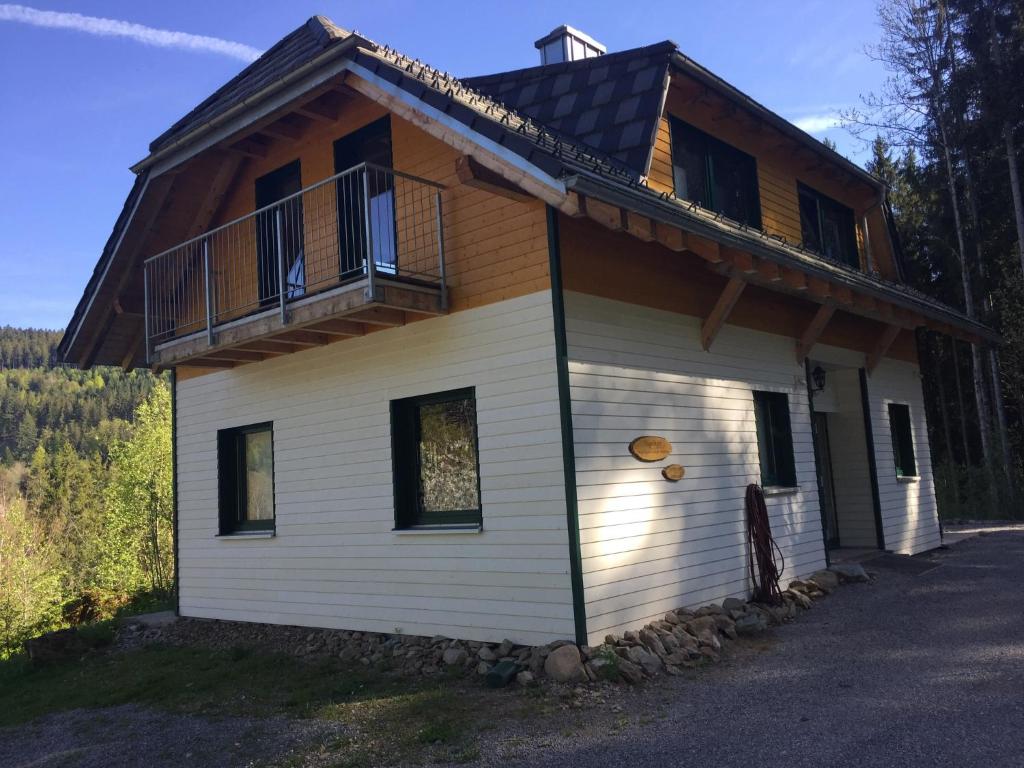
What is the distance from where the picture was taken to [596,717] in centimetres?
547

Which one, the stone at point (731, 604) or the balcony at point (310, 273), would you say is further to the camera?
the stone at point (731, 604)

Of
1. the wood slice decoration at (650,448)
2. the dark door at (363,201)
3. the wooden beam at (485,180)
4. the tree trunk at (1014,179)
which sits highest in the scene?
the tree trunk at (1014,179)

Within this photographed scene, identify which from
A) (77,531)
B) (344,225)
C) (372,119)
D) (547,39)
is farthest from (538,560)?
(77,531)

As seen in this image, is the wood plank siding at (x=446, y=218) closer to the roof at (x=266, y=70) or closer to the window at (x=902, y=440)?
the roof at (x=266, y=70)

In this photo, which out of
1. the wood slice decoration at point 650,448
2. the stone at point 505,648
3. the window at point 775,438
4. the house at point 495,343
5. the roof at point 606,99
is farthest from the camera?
the window at point 775,438

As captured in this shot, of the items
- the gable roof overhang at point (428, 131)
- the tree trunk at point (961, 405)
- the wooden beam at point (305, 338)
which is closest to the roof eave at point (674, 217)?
the gable roof overhang at point (428, 131)

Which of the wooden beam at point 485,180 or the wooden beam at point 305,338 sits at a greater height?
the wooden beam at point 485,180

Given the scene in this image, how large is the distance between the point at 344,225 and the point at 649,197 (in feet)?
11.8

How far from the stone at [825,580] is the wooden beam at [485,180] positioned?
558 cm

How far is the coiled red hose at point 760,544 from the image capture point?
343 inches

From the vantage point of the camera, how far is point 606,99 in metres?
9.75

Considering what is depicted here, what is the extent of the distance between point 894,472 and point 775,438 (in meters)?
3.23

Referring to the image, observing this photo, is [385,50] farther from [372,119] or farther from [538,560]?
[538,560]

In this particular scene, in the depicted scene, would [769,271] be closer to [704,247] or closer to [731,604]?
[704,247]
